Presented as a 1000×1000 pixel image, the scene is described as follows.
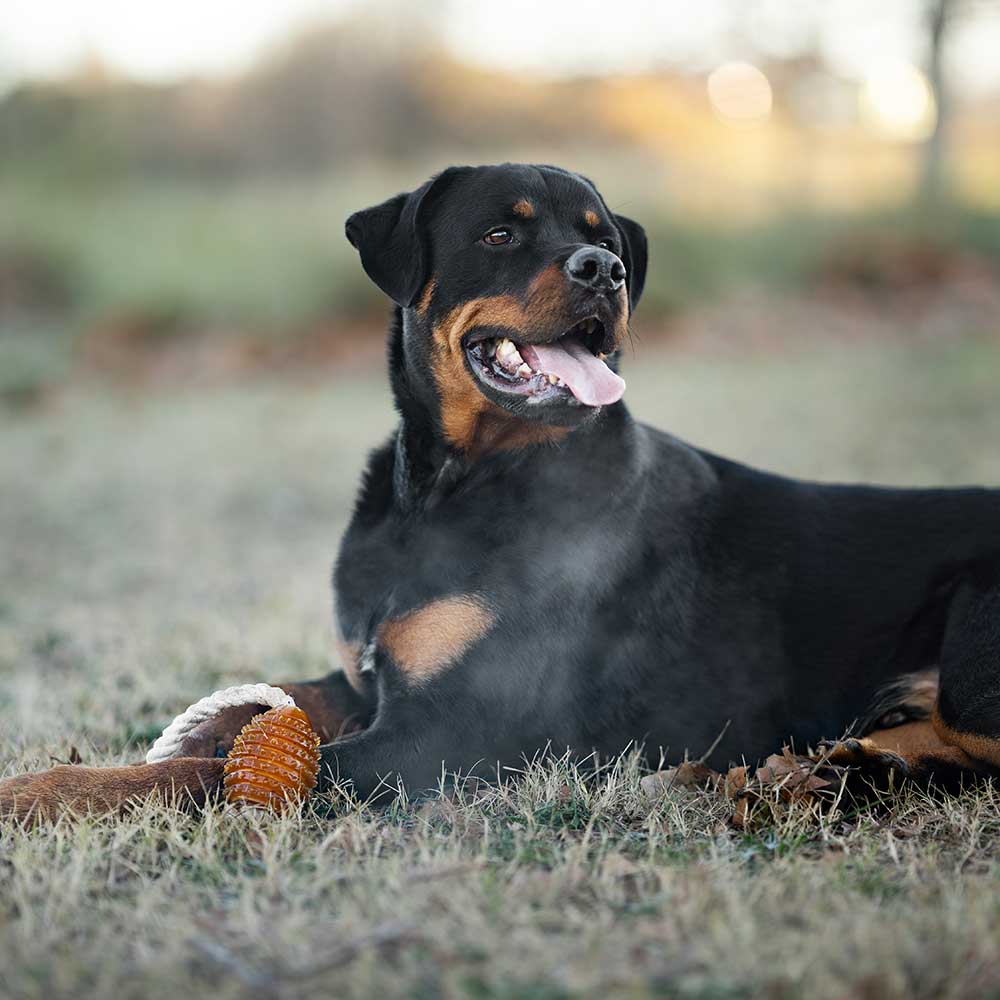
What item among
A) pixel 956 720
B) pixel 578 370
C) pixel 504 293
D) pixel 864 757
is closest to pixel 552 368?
pixel 578 370

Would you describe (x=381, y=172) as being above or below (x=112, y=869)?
above

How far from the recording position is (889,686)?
314 cm

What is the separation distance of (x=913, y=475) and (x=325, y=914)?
742cm

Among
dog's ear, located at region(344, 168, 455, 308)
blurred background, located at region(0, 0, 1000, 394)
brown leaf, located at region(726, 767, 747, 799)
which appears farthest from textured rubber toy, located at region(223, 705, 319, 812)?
blurred background, located at region(0, 0, 1000, 394)

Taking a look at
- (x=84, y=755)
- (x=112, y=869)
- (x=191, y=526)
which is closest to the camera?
(x=112, y=869)

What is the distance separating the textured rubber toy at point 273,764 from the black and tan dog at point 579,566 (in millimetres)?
127

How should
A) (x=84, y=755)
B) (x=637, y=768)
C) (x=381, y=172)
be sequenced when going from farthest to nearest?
(x=381, y=172), (x=84, y=755), (x=637, y=768)

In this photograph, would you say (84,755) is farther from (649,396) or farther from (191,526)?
(649,396)

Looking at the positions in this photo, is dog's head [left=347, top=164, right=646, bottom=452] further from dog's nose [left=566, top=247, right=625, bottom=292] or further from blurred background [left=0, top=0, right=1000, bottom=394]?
blurred background [left=0, top=0, right=1000, bottom=394]

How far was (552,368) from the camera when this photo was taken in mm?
3082

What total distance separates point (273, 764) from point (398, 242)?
1.56 metres

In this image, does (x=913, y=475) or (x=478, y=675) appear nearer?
(x=478, y=675)

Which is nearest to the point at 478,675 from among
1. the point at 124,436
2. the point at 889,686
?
the point at 889,686

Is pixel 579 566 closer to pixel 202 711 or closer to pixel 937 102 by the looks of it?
pixel 202 711
